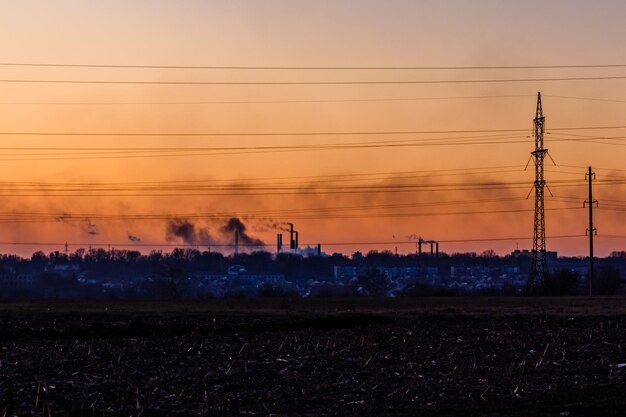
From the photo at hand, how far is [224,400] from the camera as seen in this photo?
24.3 m

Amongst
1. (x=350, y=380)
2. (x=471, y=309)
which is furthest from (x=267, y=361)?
(x=471, y=309)

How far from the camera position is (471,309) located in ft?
229

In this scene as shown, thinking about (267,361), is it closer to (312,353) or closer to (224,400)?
(312,353)

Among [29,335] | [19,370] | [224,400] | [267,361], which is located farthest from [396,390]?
[29,335]

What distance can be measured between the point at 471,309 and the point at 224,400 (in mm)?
47406

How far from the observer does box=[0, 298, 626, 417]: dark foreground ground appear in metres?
24.1

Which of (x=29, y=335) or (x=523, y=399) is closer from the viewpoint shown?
(x=523, y=399)

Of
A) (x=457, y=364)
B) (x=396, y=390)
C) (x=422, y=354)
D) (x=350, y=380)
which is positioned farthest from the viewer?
(x=422, y=354)

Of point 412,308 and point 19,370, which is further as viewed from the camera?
point 412,308

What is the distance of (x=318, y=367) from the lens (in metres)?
31.7

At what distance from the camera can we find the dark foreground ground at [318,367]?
24109 millimetres

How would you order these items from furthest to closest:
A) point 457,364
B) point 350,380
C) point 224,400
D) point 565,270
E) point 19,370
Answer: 1. point 565,270
2. point 457,364
3. point 19,370
4. point 350,380
5. point 224,400

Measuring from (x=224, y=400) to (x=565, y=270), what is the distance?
9499 cm

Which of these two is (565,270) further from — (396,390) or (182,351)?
(396,390)
